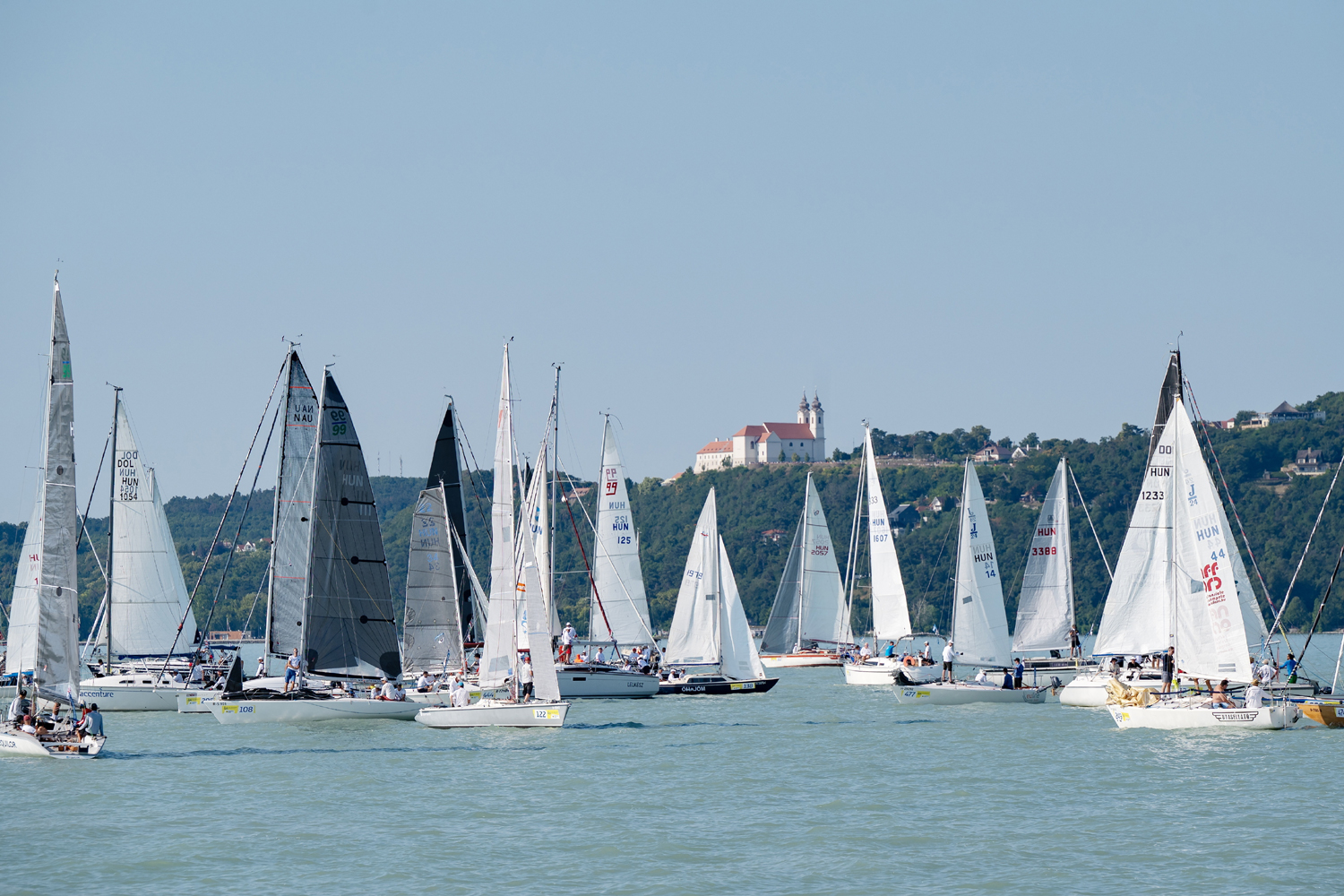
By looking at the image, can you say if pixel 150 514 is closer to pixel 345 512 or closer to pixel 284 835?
pixel 345 512

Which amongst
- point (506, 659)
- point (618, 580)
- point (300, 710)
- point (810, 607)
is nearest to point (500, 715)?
point (506, 659)

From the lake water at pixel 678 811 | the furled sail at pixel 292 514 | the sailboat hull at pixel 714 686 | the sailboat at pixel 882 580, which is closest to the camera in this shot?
the lake water at pixel 678 811

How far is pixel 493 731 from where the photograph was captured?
1430 inches

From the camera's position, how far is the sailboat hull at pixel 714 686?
157ft

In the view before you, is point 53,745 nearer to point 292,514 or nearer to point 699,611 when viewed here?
point 292,514

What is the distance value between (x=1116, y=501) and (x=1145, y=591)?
10045 centimetres

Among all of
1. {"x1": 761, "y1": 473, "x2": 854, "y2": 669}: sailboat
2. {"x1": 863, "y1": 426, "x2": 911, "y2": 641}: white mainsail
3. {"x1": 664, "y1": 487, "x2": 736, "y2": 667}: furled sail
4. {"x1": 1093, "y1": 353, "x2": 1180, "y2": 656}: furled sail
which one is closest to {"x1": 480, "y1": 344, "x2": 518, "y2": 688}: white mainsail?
{"x1": 664, "y1": 487, "x2": 736, "y2": 667}: furled sail

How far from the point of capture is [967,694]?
44312 mm

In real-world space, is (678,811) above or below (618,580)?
below

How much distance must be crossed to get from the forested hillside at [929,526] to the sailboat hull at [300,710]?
248 ft

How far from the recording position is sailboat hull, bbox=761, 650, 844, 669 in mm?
66875

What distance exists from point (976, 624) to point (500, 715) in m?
17.0

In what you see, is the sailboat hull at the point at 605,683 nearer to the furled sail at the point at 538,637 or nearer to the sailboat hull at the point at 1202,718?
the furled sail at the point at 538,637

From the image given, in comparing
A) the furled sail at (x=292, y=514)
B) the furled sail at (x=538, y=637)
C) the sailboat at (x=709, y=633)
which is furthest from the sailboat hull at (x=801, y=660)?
the furled sail at (x=538, y=637)
